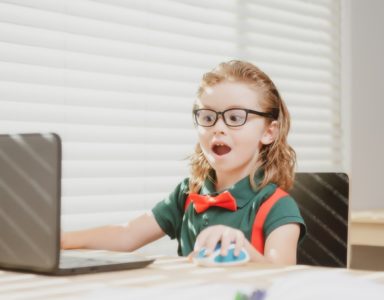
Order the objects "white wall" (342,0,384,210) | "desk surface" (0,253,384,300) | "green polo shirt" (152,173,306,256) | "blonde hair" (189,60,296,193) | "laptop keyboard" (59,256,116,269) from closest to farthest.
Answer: "desk surface" (0,253,384,300)
"laptop keyboard" (59,256,116,269)
"green polo shirt" (152,173,306,256)
"blonde hair" (189,60,296,193)
"white wall" (342,0,384,210)

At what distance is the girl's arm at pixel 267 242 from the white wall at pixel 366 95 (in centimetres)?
170

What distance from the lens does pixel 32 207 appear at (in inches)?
41.6

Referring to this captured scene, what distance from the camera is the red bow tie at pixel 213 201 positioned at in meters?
1.55

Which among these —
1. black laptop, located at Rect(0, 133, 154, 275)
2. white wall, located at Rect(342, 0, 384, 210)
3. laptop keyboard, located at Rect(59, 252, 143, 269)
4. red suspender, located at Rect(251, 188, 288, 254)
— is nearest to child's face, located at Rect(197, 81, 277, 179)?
red suspender, located at Rect(251, 188, 288, 254)

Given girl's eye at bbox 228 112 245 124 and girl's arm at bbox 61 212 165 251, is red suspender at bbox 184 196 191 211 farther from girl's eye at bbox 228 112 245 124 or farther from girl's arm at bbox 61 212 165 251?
girl's eye at bbox 228 112 245 124

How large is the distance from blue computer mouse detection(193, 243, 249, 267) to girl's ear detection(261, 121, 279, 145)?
0.48 meters

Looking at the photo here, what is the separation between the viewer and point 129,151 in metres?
2.20

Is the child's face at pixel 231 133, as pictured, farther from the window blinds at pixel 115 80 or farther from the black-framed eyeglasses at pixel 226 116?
the window blinds at pixel 115 80

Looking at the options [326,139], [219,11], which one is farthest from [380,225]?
[219,11]

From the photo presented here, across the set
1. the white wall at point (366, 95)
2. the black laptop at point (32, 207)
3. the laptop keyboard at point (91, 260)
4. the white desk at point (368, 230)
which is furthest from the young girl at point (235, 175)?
the white wall at point (366, 95)

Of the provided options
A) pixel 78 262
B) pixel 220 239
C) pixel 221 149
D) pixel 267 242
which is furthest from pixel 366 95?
pixel 78 262

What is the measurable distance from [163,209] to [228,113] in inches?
12.9

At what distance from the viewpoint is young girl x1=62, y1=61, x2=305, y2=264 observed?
1.51 m

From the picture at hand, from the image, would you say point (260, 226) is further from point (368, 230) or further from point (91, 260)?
point (368, 230)
